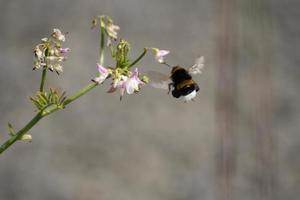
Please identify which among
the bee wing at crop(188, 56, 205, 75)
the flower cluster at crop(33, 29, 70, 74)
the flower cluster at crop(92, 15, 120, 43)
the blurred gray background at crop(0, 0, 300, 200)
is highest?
the blurred gray background at crop(0, 0, 300, 200)

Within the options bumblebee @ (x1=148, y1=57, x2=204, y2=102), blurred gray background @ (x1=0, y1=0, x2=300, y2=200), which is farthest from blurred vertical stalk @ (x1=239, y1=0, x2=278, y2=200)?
bumblebee @ (x1=148, y1=57, x2=204, y2=102)

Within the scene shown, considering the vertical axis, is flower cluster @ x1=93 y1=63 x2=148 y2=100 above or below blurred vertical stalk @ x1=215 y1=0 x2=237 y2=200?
below

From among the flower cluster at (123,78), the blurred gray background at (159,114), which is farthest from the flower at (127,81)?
the blurred gray background at (159,114)

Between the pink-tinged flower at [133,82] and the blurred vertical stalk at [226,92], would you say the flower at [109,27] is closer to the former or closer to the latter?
the pink-tinged flower at [133,82]

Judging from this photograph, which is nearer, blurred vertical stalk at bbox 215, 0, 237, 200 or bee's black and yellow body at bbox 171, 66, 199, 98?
bee's black and yellow body at bbox 171, 66, 199, 98

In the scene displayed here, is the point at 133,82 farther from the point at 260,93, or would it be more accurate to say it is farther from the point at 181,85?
the point at 260,93

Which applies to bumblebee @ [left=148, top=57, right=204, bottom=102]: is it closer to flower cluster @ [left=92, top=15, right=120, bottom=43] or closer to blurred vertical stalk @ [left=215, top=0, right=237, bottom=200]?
flower cluster @ [left=92, top=15, right=120, bottom=43]
